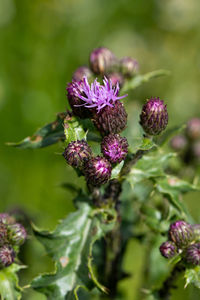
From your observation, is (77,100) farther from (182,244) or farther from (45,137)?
(182,244)

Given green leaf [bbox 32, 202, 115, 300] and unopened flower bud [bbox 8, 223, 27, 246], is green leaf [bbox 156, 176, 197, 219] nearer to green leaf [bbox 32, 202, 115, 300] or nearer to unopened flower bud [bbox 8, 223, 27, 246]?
green leaf [bbox 32, 202, 115, 300]

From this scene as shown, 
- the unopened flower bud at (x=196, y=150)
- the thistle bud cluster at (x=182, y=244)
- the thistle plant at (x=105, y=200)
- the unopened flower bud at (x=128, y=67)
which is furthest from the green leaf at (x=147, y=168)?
the unopened flower bud at (x=196, y=150)

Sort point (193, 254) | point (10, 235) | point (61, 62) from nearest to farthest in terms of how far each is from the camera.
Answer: point (193, 254)
point (10, 235)
point (61, 62)

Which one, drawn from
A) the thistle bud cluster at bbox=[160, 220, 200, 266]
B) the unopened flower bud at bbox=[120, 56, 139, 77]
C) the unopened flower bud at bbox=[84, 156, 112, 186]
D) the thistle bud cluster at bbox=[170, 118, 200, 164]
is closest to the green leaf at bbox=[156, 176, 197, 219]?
the thistle bud cluster at bbox=[160, 220, 200, 266]

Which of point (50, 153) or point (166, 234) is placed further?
point (50, 153)

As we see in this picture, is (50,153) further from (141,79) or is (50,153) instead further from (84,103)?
(84,103)

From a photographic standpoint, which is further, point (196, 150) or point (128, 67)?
point (196, 150)

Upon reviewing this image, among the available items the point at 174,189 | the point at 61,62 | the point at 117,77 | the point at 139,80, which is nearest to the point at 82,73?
the point at 117,77

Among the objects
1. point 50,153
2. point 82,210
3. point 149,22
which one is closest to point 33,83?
point 50,153
